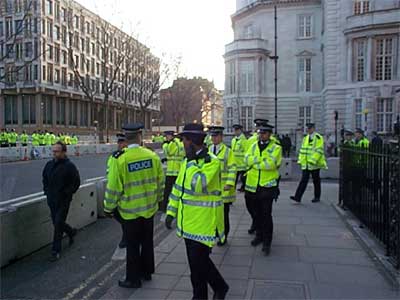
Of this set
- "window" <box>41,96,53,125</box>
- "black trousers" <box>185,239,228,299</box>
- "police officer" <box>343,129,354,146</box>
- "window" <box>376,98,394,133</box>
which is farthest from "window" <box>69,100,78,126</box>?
"black trousers" <box>185,239,228,299</box>

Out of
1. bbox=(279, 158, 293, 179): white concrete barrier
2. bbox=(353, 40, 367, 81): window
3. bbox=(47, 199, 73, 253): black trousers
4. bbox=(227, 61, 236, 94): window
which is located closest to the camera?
bbox=(47, 199, 73, 253): black trousers

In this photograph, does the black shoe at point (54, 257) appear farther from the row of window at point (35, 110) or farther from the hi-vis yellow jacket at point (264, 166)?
the row of window at point (35, 110)

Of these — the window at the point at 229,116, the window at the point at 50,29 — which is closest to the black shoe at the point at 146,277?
the window at the point at 229,116

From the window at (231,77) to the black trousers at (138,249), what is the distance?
140 ft

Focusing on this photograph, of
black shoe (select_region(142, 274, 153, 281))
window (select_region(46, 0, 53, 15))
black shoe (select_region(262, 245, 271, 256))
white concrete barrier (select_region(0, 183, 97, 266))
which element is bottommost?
black shoe (select_region(142, 274, 153, 281))

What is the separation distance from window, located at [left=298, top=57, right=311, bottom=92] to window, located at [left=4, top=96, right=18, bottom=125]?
4584 cm

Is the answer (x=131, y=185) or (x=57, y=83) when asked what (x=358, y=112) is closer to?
(x=131, y=185)

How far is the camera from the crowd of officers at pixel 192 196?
426 centimetres

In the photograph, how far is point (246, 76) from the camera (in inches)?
1831

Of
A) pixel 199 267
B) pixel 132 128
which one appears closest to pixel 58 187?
pixel 132 128

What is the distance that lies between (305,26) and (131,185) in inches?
1791

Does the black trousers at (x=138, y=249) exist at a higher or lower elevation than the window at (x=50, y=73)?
lower

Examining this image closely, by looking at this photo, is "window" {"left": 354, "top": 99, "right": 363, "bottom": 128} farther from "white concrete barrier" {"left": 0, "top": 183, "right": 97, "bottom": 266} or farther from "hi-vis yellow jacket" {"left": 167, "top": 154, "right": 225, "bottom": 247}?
"hi-vis yellow jacket" {"left": 167, "top": 154, "right": 225, "bottom": 247}

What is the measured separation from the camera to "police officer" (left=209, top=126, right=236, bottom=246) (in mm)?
6445
